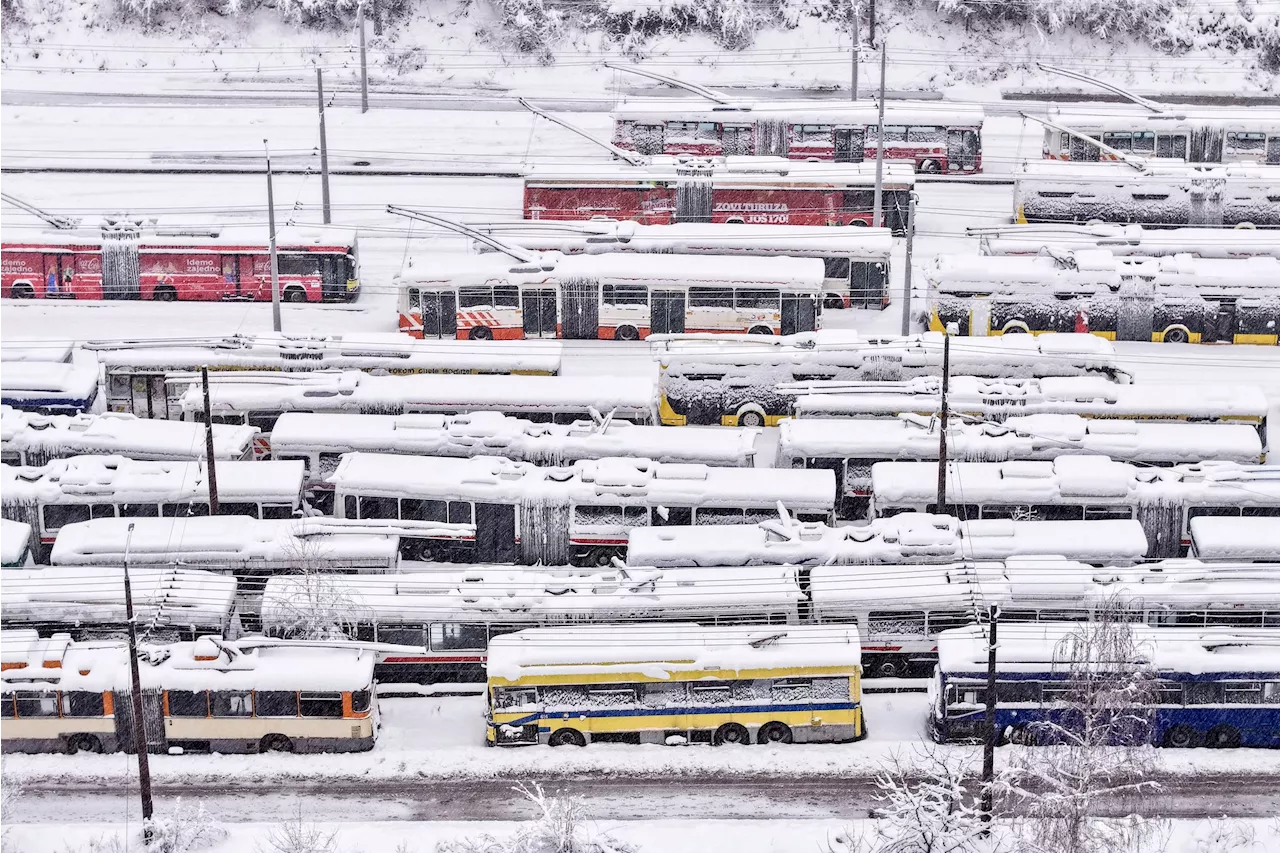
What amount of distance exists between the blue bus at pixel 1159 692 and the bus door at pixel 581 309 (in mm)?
20333

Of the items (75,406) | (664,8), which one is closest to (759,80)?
(664,8)

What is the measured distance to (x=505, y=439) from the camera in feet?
146

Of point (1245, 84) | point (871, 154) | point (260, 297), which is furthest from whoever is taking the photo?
point (1245, 84)

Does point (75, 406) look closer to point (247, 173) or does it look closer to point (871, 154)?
point (247, 173)

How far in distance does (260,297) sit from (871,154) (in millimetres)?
21624

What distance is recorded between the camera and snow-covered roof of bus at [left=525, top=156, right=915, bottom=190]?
59625 mm

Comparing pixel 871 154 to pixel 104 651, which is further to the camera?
pixel 871 154

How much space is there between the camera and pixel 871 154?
6438 cm

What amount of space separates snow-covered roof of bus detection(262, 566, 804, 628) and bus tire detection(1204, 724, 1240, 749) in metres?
8.39

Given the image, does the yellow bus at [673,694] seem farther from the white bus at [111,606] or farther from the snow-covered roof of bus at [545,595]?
the white bus at [111,606]

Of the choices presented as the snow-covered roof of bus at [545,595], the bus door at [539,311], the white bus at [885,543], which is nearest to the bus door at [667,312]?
the bus door at [539,311]

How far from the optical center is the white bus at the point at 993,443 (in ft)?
144

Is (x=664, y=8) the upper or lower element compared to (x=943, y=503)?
upper

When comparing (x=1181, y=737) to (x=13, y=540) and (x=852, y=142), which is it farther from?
(x=852, y=142)
